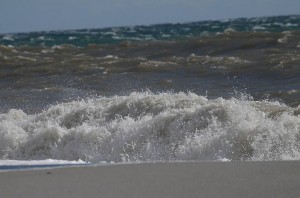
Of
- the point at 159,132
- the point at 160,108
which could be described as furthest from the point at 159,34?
the point at 159,132

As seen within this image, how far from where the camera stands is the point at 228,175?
6.75 metres

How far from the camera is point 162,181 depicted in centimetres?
664

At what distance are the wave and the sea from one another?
0.05 ft

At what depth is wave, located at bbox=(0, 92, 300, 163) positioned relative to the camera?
9453 millimetres

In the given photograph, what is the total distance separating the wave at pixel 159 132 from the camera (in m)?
9.45

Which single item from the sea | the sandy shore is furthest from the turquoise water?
the sandy shore

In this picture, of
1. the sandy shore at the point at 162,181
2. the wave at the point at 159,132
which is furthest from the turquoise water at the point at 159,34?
the sandy shore at the point at 162,181

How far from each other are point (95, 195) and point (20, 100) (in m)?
11.8

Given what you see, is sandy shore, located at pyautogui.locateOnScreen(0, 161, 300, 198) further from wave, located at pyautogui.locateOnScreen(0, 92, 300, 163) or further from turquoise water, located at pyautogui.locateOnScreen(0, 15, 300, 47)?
turquoise water, located at pyautogui.locateOnScreen(0, 15, 300, 47)

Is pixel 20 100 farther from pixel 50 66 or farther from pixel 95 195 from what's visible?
pixel 95 195

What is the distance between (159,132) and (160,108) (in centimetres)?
146

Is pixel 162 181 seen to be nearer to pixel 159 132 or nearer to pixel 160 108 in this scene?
pixel 159 132

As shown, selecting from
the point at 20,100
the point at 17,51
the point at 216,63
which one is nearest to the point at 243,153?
the point at 20,100

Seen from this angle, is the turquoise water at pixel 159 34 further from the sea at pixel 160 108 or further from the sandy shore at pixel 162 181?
the sandy shore at pixel 162 181
